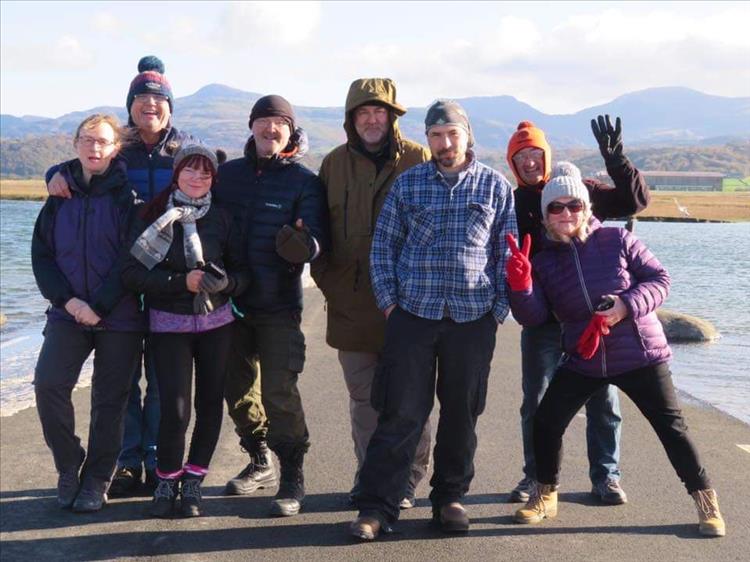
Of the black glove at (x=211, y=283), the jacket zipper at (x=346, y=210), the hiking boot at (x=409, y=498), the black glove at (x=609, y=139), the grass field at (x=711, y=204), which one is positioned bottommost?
the hiking boot at (x=409, y=498)

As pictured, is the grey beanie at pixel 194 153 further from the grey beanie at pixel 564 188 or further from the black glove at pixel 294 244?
the grey beanie at pixel 564 188

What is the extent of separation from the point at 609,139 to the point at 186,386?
2.78m

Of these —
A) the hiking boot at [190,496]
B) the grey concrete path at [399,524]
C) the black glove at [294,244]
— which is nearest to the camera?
the grey concrete path at [399,524]

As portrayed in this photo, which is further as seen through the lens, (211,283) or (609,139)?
(609,139)

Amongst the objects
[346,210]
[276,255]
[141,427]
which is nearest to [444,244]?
[346,210]

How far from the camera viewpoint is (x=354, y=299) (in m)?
5.25

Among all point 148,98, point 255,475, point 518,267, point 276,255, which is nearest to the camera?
point 518,267

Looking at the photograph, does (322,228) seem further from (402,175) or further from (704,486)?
(704,486)

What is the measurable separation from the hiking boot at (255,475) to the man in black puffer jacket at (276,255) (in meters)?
0.37

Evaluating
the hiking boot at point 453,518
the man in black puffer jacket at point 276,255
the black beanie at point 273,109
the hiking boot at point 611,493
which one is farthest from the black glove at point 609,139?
the hiking boot at point 453,518

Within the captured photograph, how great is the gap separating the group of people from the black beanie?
2 cm

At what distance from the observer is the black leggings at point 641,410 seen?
4.73 meters

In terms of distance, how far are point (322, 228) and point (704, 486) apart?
2.51 meters

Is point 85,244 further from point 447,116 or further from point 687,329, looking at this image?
point 687,329
